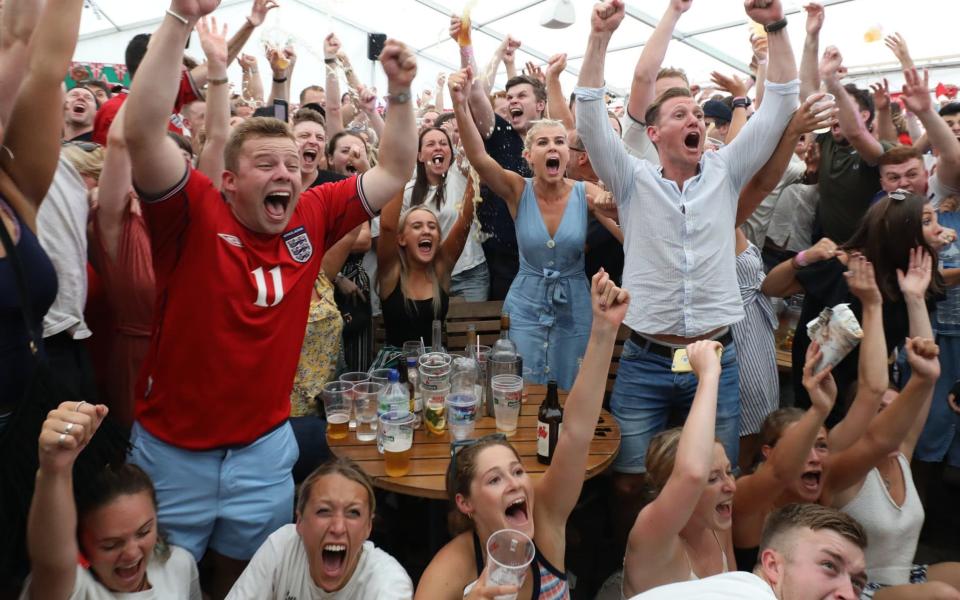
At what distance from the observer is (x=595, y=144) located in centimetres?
236

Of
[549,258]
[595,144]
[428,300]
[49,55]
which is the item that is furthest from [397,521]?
[49,55]

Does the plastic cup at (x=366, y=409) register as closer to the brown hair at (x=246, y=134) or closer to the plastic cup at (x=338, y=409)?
the plastic cup at (x=338, y=409)

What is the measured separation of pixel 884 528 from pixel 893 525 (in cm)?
4

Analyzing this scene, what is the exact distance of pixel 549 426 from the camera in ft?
7.09

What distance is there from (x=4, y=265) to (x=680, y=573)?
1851 mm


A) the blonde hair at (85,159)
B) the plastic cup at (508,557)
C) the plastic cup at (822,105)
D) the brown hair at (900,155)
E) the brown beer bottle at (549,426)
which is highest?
the brown hair at (900,155)

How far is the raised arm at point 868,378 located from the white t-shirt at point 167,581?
2183 mm

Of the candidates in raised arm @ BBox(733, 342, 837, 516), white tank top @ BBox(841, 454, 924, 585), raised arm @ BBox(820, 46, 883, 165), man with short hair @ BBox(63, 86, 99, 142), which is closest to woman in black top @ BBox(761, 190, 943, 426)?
white tank top @ BBox(841, 454, 924, 585)

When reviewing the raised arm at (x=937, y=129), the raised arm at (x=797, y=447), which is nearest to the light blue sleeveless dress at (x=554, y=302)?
the raised arm at (x=797, y=447)

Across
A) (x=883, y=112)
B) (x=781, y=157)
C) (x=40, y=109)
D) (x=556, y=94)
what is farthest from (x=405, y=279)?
(x=883, y=112)

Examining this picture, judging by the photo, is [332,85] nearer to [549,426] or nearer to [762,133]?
[762,133]

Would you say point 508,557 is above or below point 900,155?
below

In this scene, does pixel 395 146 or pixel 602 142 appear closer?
pixel 395 146

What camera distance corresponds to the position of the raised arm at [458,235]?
3379 mm
